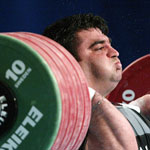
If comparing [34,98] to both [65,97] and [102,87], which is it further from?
[102,87]

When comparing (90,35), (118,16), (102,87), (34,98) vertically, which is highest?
(118,16)

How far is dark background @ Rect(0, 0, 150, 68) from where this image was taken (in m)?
2.25

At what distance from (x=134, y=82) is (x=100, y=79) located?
2.37 ft

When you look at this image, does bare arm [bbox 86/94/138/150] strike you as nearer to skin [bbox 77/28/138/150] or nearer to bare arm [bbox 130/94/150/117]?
skin [bbox 77/28/138/150]

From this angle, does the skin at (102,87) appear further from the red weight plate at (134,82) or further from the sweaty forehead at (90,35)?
the red weight plate at (134,82)

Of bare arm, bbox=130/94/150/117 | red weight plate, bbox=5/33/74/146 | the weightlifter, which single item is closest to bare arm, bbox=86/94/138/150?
the weightlifter

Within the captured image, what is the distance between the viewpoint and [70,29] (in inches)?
50.8

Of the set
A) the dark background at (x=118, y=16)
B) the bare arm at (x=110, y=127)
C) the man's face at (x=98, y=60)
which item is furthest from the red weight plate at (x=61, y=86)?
the dark background at (x=118, y=16)

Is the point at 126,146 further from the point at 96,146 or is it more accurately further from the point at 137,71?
the point at 137,71

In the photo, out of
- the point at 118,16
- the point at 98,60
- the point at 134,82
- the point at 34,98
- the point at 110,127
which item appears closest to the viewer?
the point at 34,98

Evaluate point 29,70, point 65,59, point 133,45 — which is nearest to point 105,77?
point 65,59

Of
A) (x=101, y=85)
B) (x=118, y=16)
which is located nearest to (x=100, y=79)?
(x=101, y=85)

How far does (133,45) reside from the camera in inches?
106

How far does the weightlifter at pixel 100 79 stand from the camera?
3.52ft
